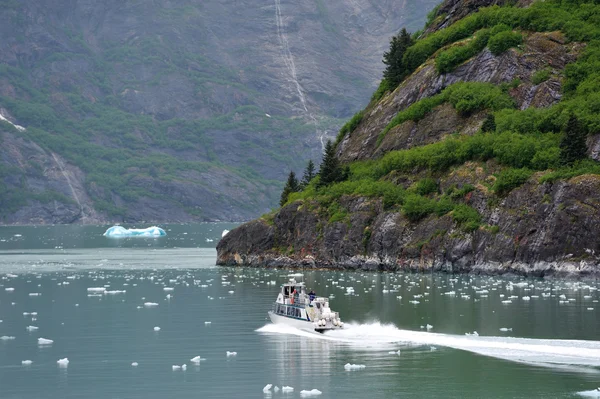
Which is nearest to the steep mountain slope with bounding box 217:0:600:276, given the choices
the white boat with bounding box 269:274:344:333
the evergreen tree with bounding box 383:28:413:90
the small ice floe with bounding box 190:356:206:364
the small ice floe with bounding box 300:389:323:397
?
the evergreen tree with bounding box 383:28:413:90

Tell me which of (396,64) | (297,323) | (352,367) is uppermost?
(396,64)

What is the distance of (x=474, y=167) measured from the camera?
351 feet

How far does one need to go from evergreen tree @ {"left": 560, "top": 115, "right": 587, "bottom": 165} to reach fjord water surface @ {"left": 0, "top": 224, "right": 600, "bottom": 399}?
1434cm

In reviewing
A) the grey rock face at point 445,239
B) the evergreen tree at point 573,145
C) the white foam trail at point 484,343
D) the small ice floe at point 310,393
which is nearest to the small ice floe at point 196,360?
the small ice floe at point 310,393

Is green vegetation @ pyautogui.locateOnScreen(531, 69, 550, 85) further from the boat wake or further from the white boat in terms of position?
the boat wake

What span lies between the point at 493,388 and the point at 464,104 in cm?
7737

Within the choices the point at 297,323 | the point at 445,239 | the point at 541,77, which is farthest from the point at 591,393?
the point at 541,77

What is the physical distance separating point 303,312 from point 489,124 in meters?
55.5

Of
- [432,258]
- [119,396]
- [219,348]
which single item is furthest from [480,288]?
[119,396]

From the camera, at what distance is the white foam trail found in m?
48.0

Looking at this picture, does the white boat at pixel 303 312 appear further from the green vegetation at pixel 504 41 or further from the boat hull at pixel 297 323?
the green vegetation at pixel 504 41

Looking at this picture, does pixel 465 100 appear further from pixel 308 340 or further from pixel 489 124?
pixel 308 340

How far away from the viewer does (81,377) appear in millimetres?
A: 46656

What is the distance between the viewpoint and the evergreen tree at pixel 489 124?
364ft
